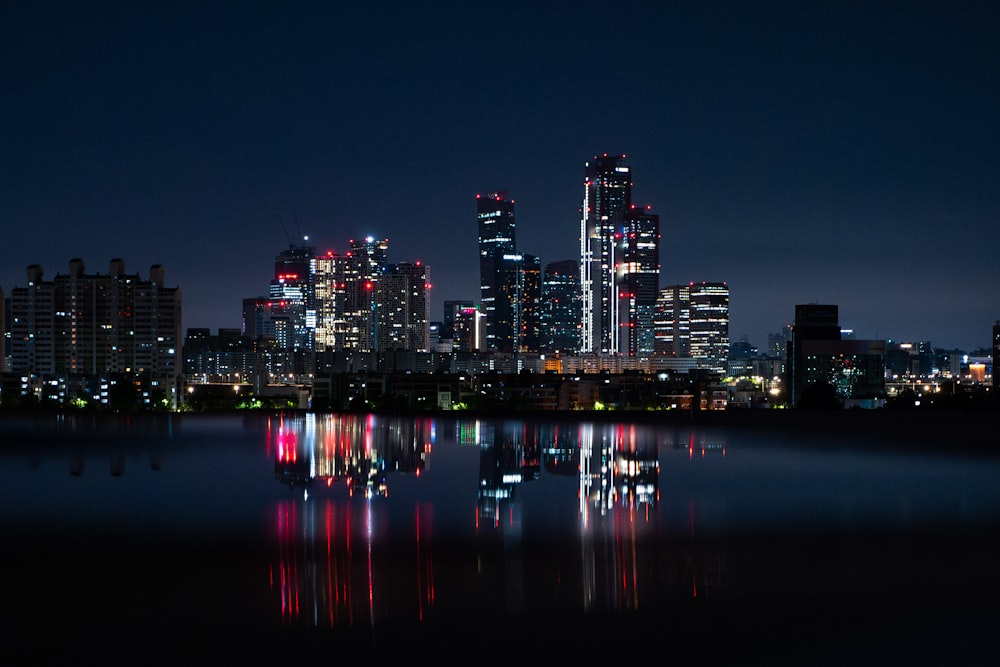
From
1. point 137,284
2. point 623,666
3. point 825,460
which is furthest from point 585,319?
point 623,666

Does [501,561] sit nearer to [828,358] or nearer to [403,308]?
[828,358]

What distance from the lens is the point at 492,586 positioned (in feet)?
40.9

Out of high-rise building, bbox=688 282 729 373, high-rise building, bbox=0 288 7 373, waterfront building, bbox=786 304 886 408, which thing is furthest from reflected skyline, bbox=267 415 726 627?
high-rise building, bbox=688 282 729 373

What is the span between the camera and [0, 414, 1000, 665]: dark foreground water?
10.2m

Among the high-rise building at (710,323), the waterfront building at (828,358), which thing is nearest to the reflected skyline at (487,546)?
the waterfront building at (828,358)

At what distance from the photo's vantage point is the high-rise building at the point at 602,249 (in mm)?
174750

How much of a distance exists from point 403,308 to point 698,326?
49313 mm

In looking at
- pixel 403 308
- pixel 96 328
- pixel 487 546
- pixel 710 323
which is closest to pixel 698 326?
pixel 710 323

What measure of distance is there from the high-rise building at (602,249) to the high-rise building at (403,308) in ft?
88.7

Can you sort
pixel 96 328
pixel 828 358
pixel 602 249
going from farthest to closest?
pixel 602 249
pixel 828 358
pixel 96 328

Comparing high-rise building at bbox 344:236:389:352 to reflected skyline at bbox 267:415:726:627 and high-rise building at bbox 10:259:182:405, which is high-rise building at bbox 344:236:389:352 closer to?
high-rise building at bbox 10:259:182:405

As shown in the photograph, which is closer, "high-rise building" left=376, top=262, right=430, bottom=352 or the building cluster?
the building cluster

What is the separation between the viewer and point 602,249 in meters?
181

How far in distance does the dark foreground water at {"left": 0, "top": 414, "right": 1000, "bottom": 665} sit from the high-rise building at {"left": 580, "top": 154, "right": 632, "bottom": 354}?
476ft
